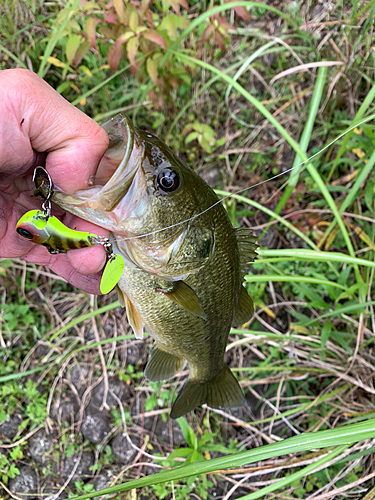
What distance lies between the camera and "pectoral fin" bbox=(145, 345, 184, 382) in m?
1.96

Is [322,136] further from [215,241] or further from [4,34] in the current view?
[4,34]

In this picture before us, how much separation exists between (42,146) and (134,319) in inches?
35.9

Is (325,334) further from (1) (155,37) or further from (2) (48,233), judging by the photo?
(1) (155,37)

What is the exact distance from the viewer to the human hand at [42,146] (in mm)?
1291

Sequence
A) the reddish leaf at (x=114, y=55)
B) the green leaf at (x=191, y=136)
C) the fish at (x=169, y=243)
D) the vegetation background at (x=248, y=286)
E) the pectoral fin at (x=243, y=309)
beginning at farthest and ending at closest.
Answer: the green leaf at (x=191, y=136) → the vegetation background at (x=248, y=286) → the reddish leaf at (x=114, y=55) → the pectoral fin at (x=243, y=309) → the fish at (x=169, y=243)

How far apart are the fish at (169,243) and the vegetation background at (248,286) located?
58cm

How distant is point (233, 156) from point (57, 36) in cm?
165

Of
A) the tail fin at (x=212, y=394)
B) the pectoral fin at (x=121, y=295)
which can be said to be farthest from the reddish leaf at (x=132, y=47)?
the tail fin at (x=212, y=394)

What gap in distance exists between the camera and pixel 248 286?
8.70 ft

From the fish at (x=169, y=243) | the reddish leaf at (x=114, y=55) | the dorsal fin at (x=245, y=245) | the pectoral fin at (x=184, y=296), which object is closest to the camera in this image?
the fish at (x=169, y=243)

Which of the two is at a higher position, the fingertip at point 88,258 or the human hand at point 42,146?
the human hand at point 42,146

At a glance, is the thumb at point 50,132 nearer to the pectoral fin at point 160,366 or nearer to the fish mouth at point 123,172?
the fish mouth at point 123,172

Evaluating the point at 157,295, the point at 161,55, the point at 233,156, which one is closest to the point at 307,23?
the point at 233,156

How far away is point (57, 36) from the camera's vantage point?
2025 millimetres
